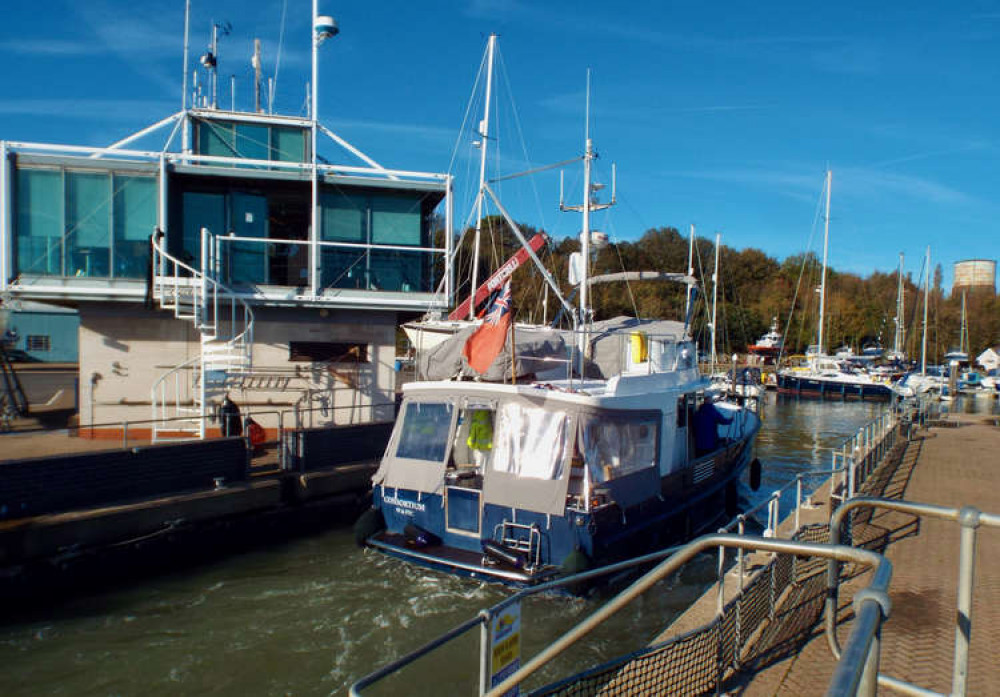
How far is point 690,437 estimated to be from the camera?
50.4ft

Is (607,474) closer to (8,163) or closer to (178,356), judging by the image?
(178,356)

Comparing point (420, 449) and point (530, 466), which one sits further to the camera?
point (420, 449)

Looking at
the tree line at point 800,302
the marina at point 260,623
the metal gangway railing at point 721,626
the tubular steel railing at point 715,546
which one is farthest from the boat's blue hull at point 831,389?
the tubular steel railing at point 715,546

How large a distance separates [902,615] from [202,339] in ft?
45.5

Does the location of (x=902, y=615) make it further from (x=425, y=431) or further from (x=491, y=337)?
(x=425, y=431)

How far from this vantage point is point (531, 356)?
1258 cm

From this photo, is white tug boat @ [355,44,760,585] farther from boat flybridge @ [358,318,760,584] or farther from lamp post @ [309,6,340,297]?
lamp post @ [309,6,340,297]

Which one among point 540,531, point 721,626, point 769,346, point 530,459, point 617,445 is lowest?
point 540,531

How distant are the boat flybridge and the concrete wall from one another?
5.14 m

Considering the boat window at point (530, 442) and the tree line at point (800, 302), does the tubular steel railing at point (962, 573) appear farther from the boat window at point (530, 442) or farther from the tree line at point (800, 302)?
the tree line at point (800, 302)

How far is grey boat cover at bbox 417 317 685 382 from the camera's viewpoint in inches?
476

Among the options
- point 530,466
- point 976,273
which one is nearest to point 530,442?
point 530,466

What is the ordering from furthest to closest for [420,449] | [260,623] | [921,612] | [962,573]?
[420,449] < [260,623] < [921,612] < [962,573]

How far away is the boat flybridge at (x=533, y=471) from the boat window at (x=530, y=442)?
0.02 metres
